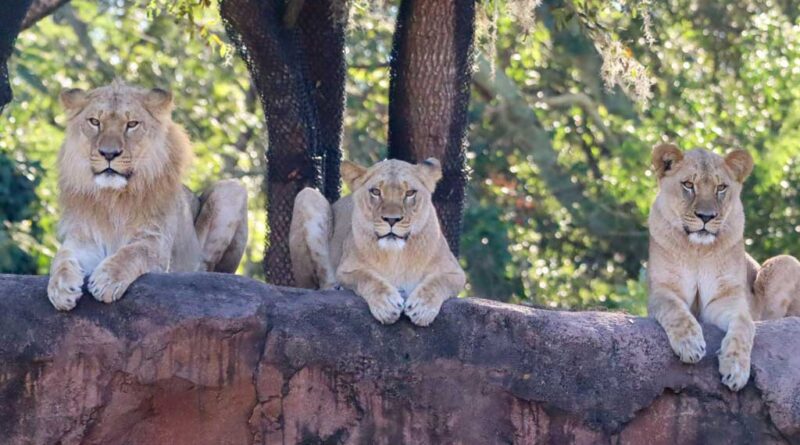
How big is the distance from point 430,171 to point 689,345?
1.63m

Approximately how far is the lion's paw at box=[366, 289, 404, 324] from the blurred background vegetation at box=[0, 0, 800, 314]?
6027 mm

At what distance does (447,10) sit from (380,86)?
686cm

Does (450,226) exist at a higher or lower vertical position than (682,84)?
lower

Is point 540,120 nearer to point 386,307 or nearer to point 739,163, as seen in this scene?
point 739,163

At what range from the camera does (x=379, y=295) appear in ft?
25.0

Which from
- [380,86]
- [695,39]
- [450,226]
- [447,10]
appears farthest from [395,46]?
[695,39]

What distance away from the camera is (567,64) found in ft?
54.6

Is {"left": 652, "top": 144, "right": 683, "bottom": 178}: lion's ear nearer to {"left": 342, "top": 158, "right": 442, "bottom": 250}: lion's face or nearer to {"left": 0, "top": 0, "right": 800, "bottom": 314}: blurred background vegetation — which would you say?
{"left": 342, "top": 158, "right": 442, "bottom": 250}: lion's face

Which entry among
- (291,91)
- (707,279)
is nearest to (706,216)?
(707,279)

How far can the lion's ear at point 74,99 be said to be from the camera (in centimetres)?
799

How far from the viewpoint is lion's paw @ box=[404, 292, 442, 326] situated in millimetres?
7551

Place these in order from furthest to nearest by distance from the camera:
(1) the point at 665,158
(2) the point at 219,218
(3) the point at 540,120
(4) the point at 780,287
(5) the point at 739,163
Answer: (3) the point at 540,120, (2) the point at 219,218, (4) the point at 780,287, (1) the point at 665,158, (5) the point at 739,163

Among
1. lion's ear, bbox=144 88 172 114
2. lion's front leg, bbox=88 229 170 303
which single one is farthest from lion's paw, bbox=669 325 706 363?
lion's ear, bbox=144 88 172 114

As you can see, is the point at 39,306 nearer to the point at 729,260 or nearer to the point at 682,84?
the point at 729,260
